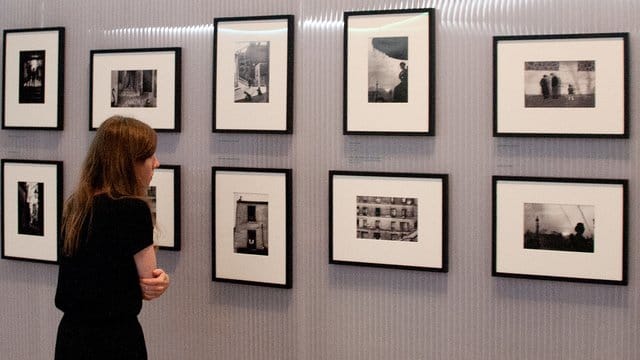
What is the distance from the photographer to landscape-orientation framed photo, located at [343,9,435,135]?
3555 millimetres

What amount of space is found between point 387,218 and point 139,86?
1720mm

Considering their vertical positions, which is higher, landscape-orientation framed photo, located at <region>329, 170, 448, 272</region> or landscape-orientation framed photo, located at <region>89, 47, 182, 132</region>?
landscape-orientation framed photo, located at <region>89, 47, 182, 132</region>

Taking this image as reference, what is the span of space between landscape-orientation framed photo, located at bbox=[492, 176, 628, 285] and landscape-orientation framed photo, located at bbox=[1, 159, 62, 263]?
9.06 ft

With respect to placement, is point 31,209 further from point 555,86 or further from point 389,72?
point 555,86

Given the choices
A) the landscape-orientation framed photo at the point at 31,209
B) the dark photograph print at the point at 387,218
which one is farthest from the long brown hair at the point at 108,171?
the landscape-orientation framed photo at the point at 31,209

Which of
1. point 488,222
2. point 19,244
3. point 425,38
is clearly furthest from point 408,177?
point 19,244

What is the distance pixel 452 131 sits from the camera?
3.55 m

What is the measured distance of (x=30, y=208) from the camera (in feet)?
14.8

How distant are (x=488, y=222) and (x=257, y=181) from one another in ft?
4.26

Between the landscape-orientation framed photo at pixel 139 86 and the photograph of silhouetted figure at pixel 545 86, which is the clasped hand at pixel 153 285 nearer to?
the landscape-orientation framed photo at pixel 139 86

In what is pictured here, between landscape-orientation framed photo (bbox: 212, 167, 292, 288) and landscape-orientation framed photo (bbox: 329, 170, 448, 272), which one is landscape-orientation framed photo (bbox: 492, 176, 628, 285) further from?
landscape-orientation framed photo (bbox: 212, 167, 292, 288)

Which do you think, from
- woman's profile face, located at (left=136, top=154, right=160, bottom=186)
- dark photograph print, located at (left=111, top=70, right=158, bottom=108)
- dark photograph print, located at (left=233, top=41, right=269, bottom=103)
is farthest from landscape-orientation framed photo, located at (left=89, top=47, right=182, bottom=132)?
woman's profile face, located at (left=136, top=154, right=160, bottom=186)

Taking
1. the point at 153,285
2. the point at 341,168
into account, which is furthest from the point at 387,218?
the point at 153,285

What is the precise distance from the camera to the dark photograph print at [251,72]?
3.87 metres
